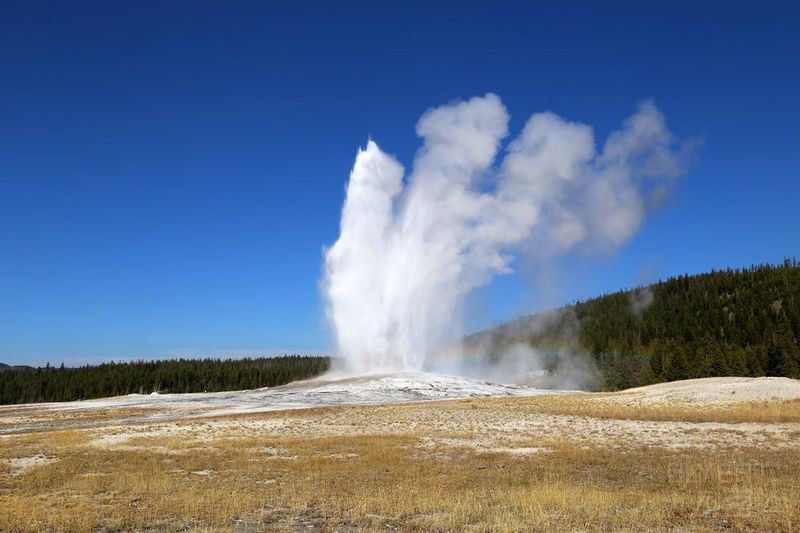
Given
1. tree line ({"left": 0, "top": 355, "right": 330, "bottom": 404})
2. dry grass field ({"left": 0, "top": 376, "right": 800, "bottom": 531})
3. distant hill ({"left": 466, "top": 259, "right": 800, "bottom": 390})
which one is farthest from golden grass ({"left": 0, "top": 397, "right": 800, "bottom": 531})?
tree line ({"left": 0, "top": 355, "right": 330, "bottom": 404})

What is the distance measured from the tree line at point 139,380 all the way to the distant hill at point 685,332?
58603 millimetres

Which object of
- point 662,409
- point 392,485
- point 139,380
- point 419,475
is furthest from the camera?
point 139,380

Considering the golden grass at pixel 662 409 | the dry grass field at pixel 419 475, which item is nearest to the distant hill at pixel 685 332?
the golden grass at pixel 662 409

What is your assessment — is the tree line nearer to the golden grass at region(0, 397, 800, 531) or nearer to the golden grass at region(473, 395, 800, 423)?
the golden grass at region(473, 395, 800, 423)

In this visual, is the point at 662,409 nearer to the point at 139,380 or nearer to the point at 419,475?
the point at 419,475

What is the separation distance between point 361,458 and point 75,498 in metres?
9.88

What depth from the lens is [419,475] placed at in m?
17.9

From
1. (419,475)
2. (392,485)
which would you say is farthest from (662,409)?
(392,485)

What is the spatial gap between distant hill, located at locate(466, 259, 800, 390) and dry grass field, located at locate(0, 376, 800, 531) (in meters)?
70.8

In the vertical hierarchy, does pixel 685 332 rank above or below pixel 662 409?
above

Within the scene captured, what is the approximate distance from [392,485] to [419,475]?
1.74m

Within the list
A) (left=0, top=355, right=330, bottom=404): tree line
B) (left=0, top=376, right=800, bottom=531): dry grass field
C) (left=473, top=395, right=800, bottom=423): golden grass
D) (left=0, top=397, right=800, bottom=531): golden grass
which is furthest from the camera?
(left=0, top=355, right=330, bottom=404): tree line

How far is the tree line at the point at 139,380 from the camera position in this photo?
133 meters

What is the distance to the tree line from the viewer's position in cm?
13338
